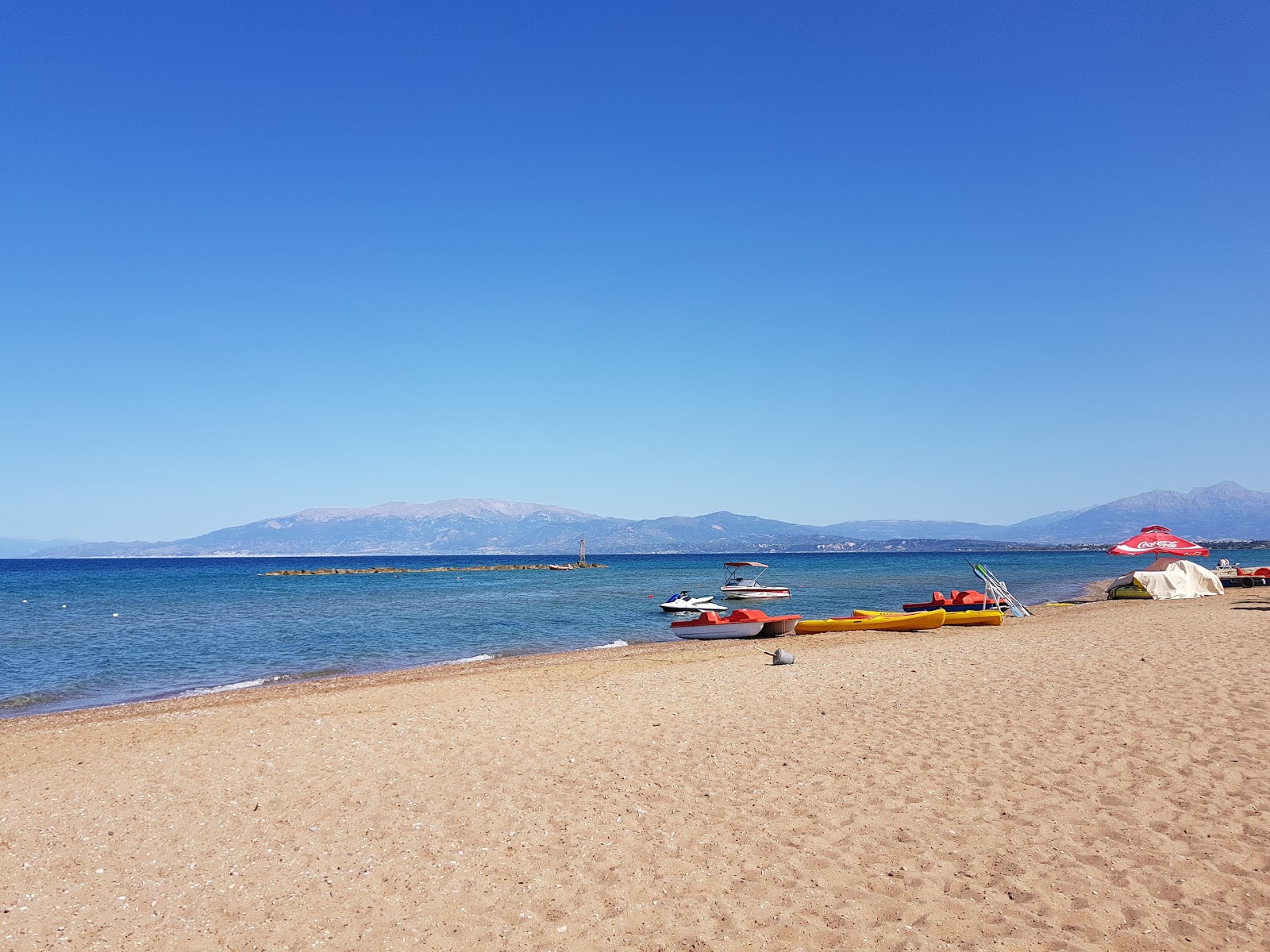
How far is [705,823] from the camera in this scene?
7023 millimetres

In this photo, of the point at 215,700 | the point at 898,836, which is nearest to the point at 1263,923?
the point at 898,836

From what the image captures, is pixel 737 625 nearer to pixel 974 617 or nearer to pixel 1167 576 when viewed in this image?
pixel 974 617

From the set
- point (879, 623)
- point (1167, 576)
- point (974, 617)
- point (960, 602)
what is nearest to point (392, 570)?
point (960, 602)

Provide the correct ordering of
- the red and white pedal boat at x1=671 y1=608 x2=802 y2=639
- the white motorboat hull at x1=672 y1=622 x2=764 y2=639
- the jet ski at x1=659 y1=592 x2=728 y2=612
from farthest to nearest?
the jet ski at x1=659 y1=592 x2=728 y2=612
the white motorboat hull at x1=672 y1=622 x2=764 y2=639
the red and white pedal boat at x1=671 y1=608 x2=802 y2=639

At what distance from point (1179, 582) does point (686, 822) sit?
110ft

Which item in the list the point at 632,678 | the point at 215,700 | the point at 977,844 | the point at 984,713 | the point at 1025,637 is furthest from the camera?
the point at 1025,637

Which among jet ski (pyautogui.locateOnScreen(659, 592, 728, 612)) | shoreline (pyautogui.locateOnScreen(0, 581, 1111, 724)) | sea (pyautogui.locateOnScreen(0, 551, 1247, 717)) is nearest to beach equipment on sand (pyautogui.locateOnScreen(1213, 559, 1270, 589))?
sea (pyautogui.locateOnScreen(0, 551, 1247, 717))

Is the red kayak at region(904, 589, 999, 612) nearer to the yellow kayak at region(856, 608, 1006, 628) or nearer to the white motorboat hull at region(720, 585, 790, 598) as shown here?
the yellow kayak at region(856, 608, 1006, 628)

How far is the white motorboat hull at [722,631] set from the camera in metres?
27.4

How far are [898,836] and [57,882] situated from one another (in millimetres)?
7465

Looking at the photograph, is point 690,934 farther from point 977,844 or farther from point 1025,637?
point 1025,637

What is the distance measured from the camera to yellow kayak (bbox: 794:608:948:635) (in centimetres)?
2477

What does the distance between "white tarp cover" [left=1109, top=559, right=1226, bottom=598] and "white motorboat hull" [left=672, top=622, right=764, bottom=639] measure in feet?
59.0

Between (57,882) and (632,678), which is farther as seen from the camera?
(632,678)
